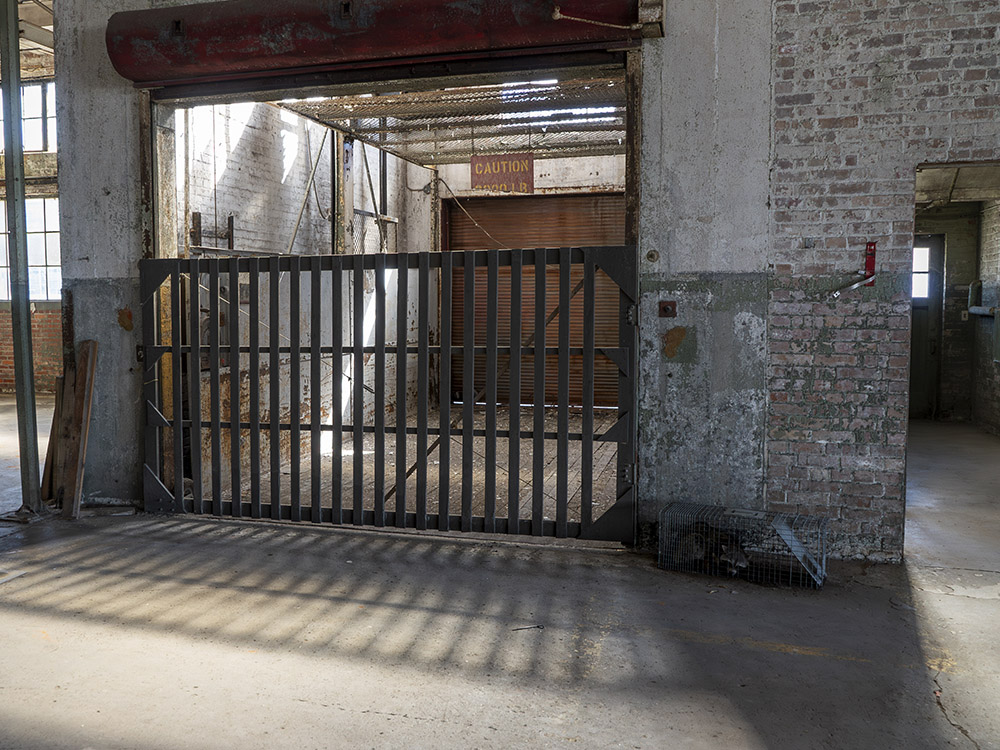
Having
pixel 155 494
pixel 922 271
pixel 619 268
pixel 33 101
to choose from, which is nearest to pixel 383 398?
pixel 619 268

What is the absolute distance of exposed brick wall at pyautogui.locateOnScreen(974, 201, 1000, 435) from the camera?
34.2ft

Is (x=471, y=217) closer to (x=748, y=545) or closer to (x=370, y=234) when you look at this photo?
(x=370, y=234)

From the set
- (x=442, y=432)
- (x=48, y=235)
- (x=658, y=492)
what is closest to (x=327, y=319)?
(x=442, y=432)

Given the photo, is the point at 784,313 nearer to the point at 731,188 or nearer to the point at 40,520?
the point at 731,188

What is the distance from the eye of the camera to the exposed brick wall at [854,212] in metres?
4.64

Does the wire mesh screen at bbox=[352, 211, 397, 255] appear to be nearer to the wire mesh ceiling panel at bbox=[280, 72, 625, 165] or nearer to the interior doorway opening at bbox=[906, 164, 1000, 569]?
the wire mesh ceiling panel at bbox=[280, 72, 625, 165]

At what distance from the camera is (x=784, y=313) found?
4.92m

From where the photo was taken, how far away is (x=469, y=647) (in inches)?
146

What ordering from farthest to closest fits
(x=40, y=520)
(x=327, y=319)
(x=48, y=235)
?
(x=48, y=235) < (x=327, y=319) < (x=40, y=520)

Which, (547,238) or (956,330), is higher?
(547,238)

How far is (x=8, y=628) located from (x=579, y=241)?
31.9 feet

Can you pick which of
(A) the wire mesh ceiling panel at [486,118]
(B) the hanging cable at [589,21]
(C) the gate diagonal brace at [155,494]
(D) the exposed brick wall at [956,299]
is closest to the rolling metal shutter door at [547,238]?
(A) the wire mesh ceiling panel at [486,118]

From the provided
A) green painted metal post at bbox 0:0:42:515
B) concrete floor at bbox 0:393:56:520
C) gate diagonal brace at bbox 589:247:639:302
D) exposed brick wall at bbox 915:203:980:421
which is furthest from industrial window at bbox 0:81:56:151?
exposed brick wall at bbox 915:203:980:421

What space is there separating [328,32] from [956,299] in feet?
33.6
